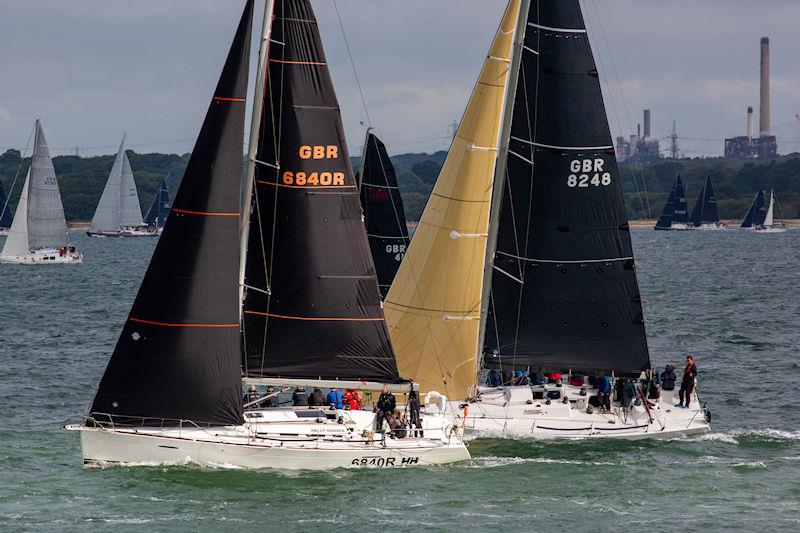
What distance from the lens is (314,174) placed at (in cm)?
2933

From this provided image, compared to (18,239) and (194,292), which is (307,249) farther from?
(18,239)

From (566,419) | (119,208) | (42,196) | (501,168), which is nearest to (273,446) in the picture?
(566,419)

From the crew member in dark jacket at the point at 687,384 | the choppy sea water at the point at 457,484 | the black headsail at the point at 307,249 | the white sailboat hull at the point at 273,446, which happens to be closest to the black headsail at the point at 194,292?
the white sailboat hull at the point at 273,446

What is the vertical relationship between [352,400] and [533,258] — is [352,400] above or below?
below

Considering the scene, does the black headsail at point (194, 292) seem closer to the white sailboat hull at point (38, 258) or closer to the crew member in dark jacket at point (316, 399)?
the crew member in dark jacket at point (316, 399)

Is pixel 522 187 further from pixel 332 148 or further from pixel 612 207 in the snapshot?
pixel 332 148

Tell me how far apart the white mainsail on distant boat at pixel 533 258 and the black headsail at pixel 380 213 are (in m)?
10.6

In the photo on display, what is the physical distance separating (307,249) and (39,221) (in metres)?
85.7

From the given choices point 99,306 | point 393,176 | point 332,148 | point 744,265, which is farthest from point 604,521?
point 744,265

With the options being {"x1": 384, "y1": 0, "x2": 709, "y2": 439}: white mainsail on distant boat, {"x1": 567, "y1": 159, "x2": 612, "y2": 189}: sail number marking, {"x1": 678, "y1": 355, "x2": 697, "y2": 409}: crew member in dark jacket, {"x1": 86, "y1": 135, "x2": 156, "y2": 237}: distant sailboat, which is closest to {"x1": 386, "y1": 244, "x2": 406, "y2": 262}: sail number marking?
{"x1": 384, "y1": 0, "x2": 709, "y2": 439}: white mainsail on distant boat

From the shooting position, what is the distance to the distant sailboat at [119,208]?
17388cm

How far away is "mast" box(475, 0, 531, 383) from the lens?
34.4m

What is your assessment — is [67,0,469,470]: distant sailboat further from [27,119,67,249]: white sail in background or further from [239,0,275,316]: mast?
Answer: [27,119,67,249]: white sail in background

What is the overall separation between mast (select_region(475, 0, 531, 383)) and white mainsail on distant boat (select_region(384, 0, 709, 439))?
4 centimetres
